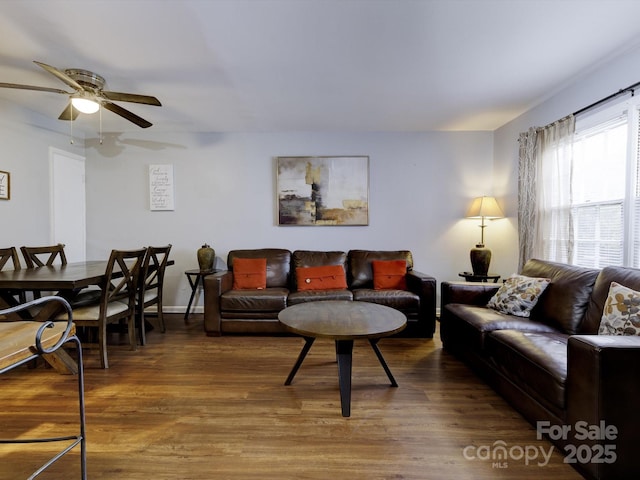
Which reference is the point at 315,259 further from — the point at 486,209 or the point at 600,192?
the point at 600,192

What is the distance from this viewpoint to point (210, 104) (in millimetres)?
3252

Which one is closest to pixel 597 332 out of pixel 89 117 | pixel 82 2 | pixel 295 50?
pixel 295 50

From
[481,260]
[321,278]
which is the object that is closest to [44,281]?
[321,278]

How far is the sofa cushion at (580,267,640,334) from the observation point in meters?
1.95

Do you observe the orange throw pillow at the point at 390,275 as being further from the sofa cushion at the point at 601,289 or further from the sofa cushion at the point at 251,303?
the sofa cushion at the point at 601,289

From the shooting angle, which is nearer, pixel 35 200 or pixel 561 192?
pixel 561 192

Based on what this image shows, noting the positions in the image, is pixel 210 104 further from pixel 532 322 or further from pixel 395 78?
pixel 532 322

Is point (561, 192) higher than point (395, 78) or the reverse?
the reverse

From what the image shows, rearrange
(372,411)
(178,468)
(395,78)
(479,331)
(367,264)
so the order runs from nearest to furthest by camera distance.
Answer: (178,468), (372,411), (479,331), (395,78), (367,264)

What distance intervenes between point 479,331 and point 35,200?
4.80m

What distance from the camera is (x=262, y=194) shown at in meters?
4.21

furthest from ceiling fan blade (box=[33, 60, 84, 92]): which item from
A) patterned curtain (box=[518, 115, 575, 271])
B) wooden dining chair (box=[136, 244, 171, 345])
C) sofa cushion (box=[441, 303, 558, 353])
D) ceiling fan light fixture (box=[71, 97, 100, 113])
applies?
patterned curtain (box=[518, 115, 575, 271])

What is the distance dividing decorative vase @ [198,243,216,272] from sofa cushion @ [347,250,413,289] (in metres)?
1.78

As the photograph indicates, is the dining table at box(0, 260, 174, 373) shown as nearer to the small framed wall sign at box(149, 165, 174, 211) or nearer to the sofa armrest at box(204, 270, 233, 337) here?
the sofa armrest at box(204, 270, 233, 337)
